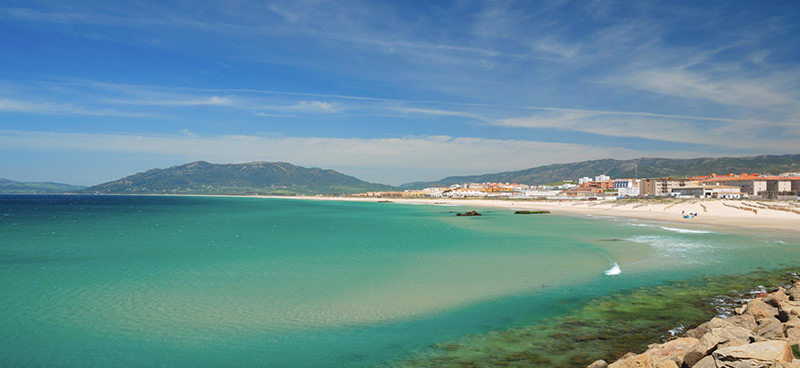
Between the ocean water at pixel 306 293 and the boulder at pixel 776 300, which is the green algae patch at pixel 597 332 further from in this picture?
the boulder at pixel 776 300

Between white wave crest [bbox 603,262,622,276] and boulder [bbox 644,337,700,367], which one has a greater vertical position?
boulder [bbox 644,337,700,367]

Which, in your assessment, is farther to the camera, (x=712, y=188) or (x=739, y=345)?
(x=712, y=188)

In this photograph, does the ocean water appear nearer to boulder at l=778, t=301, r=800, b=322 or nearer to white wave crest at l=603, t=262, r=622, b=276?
white wave crest at l=603, t=262, r=622, b=276

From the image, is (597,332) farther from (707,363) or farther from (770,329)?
(707,363)

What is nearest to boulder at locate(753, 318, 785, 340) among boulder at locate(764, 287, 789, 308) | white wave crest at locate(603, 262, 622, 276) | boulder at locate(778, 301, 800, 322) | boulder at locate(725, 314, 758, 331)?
boulder at locate(725, 314, 758, 331)

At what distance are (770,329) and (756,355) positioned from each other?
2.79m

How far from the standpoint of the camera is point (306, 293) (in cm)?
1280

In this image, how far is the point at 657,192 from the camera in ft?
381

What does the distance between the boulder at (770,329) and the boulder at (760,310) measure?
2.00 feet

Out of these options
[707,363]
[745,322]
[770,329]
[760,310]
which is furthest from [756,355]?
[760,310]

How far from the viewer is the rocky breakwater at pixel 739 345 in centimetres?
571

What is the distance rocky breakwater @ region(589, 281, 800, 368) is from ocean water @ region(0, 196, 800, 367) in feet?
7.24

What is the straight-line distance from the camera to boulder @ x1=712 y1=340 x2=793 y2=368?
562 cm

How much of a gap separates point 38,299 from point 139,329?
4.86 m
